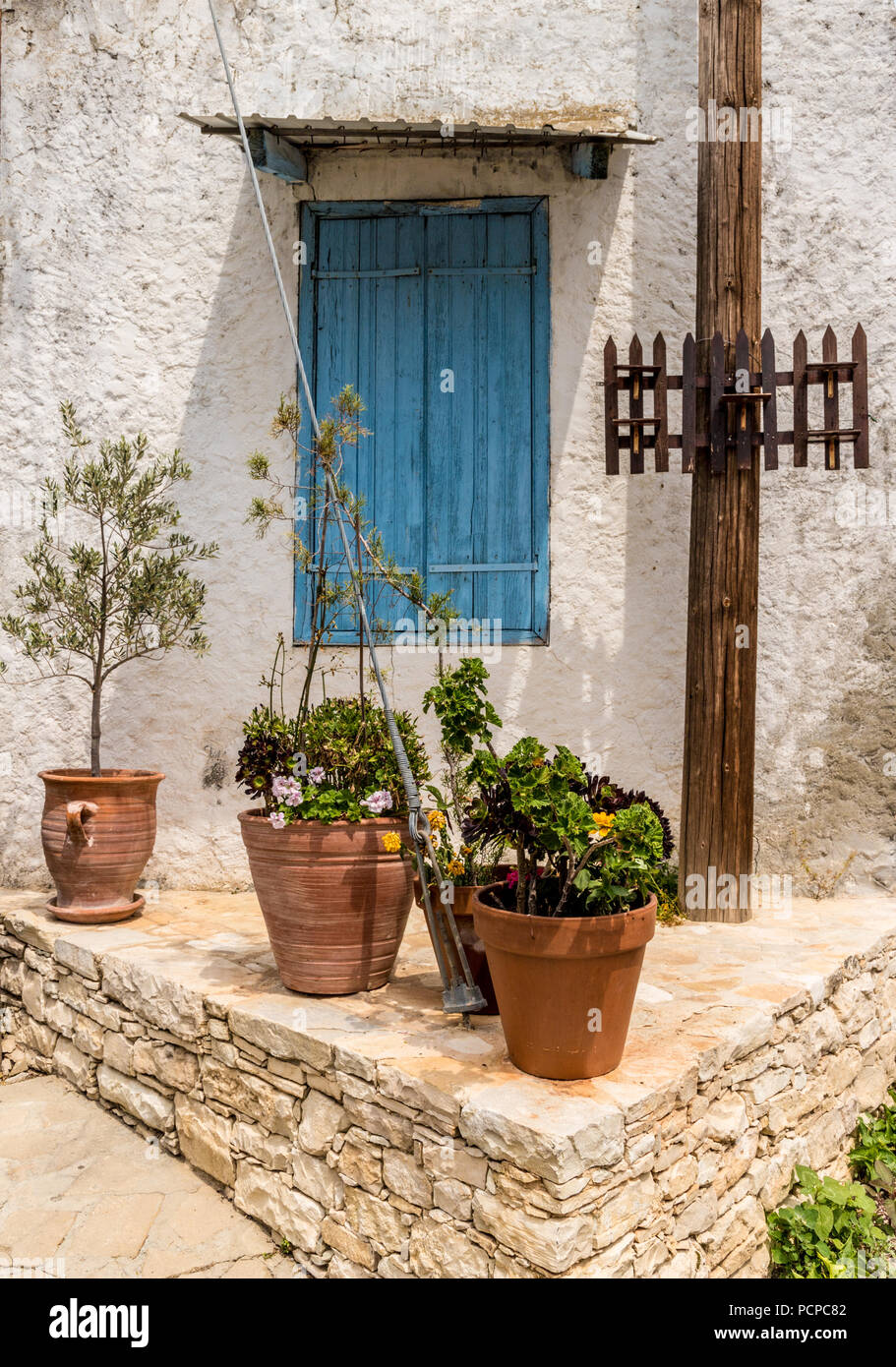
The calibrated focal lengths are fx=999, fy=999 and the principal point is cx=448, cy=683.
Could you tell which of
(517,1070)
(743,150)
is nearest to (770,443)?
(743,150)

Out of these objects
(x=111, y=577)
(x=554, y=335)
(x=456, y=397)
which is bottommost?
(x=111, y=577)

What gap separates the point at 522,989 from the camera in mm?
2342

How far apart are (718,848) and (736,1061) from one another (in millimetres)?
1276

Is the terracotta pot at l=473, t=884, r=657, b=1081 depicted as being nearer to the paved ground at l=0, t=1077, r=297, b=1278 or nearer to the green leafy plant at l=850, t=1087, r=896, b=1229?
the paved ground at l=0, t=1077, r=297, b=1278

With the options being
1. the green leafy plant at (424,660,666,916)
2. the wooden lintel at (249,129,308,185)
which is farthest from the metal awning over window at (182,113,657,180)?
the green leafy plant at (424,660,666,916)

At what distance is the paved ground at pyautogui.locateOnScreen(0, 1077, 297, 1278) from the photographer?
267 centimetres

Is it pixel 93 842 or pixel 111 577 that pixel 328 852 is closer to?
pixel 93 842

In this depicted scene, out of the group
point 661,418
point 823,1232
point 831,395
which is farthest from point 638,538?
point 823,1232

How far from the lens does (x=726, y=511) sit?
12.7 ft

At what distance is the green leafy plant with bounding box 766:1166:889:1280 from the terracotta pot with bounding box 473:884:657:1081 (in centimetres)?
89

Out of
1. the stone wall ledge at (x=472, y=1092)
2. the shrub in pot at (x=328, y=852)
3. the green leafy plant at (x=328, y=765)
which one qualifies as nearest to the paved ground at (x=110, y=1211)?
the stone wall ledge at (x=472, y=1092)

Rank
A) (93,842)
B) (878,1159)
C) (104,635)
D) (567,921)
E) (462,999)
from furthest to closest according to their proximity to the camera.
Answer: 1. (104,635)
2. (93,842)
3. (878,1159)
4. (462,999)
5. (567,921)

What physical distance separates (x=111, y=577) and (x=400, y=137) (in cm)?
226

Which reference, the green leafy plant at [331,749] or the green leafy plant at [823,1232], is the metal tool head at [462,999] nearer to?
the green leafy plant at [331,749]
